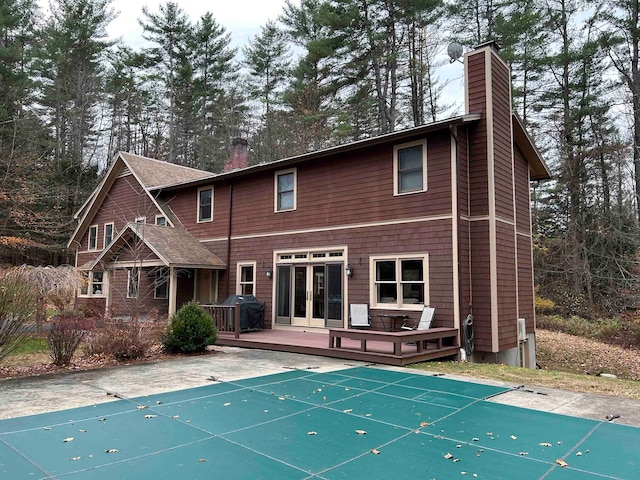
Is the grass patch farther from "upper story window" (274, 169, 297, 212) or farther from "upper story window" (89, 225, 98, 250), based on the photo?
"upper story window" (89, 225, 98, 250)

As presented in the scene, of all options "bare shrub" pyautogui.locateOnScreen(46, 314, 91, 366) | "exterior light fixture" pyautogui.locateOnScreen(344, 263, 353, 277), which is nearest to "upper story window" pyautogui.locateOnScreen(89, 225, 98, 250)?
"bare shrub" pyautogui.locateOnScreen(46, 314, 91, 366)

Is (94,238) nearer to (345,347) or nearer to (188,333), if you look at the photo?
(188,333)

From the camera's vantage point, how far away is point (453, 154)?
10.1m

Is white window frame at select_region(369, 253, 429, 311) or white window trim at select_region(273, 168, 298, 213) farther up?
white window trim at select_region(273, 168, 298, 213)

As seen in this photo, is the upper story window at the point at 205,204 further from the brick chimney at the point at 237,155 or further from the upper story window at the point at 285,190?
the upper story window at the point at 285,190

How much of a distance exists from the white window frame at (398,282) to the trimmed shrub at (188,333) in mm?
3966

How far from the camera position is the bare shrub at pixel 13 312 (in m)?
7.18

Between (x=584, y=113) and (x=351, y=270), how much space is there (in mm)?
16566

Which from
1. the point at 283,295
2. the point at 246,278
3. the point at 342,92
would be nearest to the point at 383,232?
the point at 283,295

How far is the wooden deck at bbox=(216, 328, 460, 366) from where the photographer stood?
8539 millimetres

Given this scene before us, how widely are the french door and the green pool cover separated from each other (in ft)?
19.0

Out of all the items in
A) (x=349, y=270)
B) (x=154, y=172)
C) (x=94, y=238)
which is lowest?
(x=349, y=270)

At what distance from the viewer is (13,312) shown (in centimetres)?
721

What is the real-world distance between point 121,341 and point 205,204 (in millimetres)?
8031
